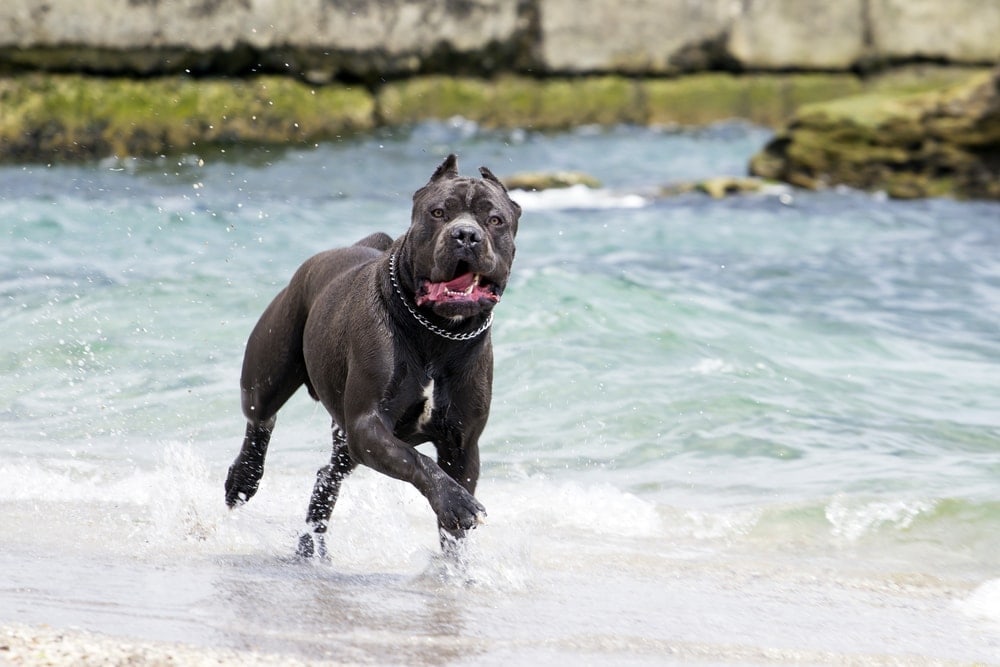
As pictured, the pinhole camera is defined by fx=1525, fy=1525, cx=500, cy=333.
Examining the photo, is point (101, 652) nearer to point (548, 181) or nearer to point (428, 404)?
point (428, 404)

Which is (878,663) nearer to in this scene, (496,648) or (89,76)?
(496,648)

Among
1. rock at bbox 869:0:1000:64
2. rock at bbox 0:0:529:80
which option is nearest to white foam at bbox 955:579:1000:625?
rock at bbox 0:0:529:80

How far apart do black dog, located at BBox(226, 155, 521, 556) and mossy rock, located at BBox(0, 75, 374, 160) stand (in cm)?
1397

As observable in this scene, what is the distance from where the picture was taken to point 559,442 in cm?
789

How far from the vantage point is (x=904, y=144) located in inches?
683

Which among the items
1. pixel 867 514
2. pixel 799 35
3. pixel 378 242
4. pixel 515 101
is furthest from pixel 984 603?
pixel 799 35

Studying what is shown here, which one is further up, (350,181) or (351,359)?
(351,359)

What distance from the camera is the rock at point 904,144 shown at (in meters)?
16.9

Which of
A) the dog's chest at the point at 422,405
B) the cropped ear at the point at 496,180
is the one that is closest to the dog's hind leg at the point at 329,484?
the dog's chest at the point at 422,405

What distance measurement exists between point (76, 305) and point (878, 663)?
710 cm

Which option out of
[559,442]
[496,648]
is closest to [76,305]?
[559,442]

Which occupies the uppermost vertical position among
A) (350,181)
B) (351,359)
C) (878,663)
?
(351,359)

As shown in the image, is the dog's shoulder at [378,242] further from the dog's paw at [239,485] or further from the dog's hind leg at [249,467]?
the dog's paw at [239,485]

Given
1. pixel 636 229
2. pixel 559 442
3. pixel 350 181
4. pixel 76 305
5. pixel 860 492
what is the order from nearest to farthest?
1. pixel 860 492
2. pixel 559 442
3. pixel 76 305
4. pixel 636 229
5. pixel 350 181
